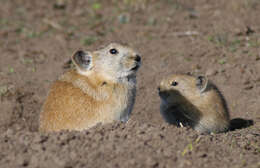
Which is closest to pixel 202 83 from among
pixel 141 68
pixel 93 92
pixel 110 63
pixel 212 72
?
pixel 212 72

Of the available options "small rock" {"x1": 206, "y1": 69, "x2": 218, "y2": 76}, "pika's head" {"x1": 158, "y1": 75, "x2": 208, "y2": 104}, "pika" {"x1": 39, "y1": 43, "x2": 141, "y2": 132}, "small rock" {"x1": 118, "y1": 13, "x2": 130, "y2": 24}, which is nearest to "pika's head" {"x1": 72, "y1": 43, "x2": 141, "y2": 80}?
"pika" {"x1": 39, "y1": 43, "x2": 141, "y2": 132}

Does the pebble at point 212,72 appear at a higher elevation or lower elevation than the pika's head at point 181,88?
higher

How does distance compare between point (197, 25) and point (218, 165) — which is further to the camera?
point (197, 25)

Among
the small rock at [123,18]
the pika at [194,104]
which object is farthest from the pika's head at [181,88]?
the small rock at [123,18]

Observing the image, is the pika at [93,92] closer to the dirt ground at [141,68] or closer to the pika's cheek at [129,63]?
the pika's cheek at [129,63]

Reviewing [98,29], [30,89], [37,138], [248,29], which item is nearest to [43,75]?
[30,89]

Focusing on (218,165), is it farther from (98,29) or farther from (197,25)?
(98,29)

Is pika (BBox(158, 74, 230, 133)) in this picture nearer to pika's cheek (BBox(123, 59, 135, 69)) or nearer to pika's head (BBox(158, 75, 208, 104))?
pika's head (BBox(158, 75, 208, 104))
